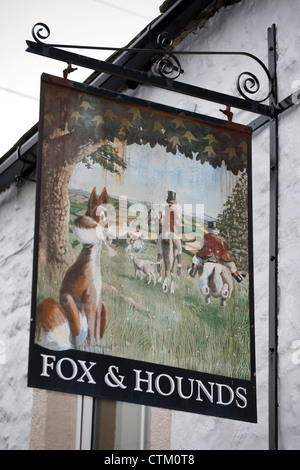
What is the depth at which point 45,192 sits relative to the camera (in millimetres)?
3543

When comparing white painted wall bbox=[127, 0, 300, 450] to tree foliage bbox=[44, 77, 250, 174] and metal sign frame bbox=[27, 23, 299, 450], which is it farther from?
tree foliage bbox=[44, 77, 250, 174]

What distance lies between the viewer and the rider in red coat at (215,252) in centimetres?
381

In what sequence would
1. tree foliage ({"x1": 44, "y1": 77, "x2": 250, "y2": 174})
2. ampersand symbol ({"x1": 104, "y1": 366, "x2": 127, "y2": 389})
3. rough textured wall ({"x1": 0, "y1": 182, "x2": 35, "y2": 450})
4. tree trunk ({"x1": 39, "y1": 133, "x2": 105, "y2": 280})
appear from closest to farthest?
1. ampersand symbol ({"x1": 104, "y1": 366, "x2": 127, "y2": 389})
2. tree trunk ({"x1": 39, "y1": 133, "x2": 105, "y2": 280})
3. tree foliage ({"x1": 44, "y1": 77, "x2": 250, "y2": 174})
4. rough textured wall ({"x1": 0, "y1": 182, "x2": 35, "y2": 450})

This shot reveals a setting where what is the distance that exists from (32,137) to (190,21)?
1.64m

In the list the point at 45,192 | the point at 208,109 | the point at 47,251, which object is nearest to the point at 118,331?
the point at 47,251

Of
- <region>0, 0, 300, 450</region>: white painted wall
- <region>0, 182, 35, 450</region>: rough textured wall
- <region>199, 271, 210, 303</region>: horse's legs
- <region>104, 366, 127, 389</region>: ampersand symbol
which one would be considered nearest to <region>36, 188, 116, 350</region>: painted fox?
<region>104, 366, 127, 389</region>: ampersand symbol

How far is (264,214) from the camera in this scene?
4.50 metres

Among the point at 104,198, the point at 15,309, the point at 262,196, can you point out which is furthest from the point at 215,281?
the point at 15,309

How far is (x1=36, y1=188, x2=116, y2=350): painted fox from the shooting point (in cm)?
338

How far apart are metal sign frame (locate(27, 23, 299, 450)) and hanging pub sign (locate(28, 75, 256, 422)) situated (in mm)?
117

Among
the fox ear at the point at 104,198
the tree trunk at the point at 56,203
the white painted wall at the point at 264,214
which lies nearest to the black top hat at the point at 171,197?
the fox ear at the point at 104,198

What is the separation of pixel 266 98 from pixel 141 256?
107 centimetres

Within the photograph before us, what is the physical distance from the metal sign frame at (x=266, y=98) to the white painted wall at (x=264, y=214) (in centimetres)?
3

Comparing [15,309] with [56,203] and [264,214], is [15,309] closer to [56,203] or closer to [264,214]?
[264,214]
